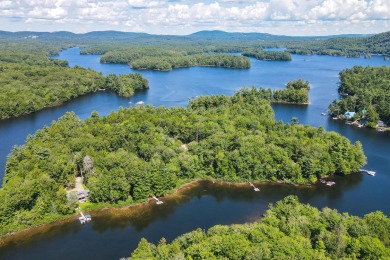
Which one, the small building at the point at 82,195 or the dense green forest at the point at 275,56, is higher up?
the dense green forest at the point at 275,56

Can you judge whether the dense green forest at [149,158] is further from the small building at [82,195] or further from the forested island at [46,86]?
the forested island at [46,86]

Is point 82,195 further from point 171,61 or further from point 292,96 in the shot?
point 171,61

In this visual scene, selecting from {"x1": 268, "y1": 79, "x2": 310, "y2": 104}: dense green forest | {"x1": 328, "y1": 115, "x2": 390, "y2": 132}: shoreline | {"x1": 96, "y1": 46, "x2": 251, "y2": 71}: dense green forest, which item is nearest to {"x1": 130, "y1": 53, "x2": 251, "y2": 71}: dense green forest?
{"x1": 96, "y1": 46, "x2": 251, "y2": 71}: dense green forest

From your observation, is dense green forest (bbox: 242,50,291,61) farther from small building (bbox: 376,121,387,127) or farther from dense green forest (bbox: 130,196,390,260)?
dense green forest (bbox: 130,196,390,260)

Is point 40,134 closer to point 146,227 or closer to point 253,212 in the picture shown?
point 146,227

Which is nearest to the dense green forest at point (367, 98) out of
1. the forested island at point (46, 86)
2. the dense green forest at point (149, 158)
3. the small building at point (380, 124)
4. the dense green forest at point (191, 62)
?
the small building at point (380, 124)

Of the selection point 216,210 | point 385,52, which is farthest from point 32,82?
point 385,52
